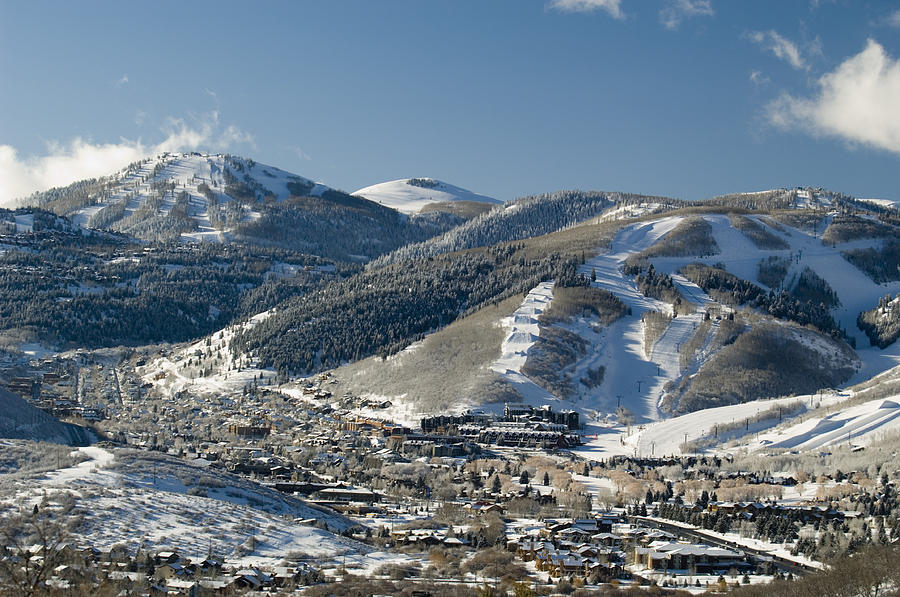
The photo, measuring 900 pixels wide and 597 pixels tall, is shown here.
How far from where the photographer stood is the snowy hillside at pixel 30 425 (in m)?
99.1

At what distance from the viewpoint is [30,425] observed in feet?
335

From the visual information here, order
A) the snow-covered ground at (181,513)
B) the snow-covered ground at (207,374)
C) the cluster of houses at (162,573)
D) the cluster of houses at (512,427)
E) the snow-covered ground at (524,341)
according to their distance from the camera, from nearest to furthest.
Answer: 1. the cluster of houses at (162,573)
2. the snow-covered ground at (181,513)
3. the cluster of houses at (512,427)
4. the snow-covered ground at (524,341)
5. the snow-covered ground at (207,374)

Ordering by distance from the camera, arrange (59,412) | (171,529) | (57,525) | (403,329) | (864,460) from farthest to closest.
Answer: (403,329), (59,412), (864,460), (171,529), (57,525)

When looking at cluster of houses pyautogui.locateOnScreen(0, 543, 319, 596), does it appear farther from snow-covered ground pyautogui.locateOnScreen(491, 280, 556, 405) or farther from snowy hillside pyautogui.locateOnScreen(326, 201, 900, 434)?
snow-covered ground pyautogui.locateOnScreen(491, 280, 556, 405)

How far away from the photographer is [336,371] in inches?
7096

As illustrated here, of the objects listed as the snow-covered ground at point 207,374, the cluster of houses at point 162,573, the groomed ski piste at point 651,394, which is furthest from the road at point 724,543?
the snow-covered ground at point 207,374

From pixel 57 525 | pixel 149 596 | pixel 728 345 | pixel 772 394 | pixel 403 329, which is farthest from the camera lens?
pixel 403 329

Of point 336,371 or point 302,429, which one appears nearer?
point 302,429

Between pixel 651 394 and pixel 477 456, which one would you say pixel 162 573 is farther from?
pixel 651 394

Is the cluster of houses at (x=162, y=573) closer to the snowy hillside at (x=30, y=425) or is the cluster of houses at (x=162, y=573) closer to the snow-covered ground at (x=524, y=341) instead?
the snowy hillside at (x=30, y=425)

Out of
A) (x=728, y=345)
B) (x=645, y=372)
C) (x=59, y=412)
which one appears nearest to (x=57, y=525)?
(x=59, y=412)

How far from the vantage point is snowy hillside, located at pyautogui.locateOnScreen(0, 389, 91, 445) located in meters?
99.1

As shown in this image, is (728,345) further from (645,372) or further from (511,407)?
(511,407)

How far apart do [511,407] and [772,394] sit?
122 ft
